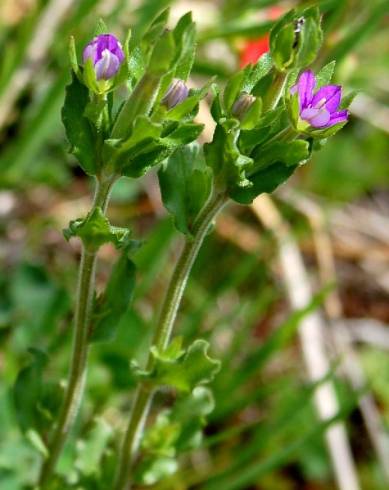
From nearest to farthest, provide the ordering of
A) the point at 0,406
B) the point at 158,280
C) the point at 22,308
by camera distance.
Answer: the point at 0,406, the point at 22,308, the point at 158,280

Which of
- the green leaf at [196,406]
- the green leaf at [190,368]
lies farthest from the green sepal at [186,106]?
the green leaf at [196,406]

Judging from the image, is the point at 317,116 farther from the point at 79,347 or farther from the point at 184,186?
the point at 79,347

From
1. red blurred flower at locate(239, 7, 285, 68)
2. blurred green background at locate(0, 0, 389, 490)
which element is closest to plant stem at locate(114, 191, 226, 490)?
blurred green background at locate(0, 0, 389, 490)

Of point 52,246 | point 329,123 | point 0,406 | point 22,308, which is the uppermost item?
point 52,246

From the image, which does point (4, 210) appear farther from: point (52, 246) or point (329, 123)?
point (329, 123)

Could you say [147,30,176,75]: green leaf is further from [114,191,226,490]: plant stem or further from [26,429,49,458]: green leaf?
[26,429,49,458]: green leaf

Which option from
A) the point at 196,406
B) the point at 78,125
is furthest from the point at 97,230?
the point at 196,406

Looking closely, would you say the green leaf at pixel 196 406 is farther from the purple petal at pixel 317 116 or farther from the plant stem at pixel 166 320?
the purple petal at pixel 317 116

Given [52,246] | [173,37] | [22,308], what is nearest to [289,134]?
[173,37]
